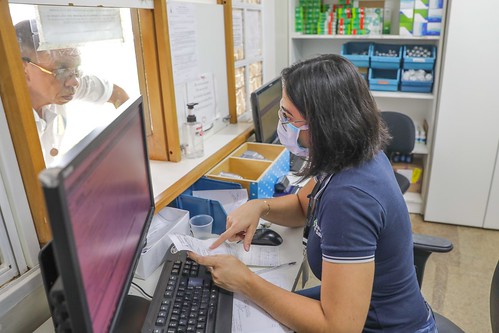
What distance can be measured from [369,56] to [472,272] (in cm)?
152

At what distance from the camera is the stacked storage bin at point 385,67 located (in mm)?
2744

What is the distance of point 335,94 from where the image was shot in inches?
37.2

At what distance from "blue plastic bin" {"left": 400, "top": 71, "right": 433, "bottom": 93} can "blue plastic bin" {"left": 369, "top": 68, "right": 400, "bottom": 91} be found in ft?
0.18

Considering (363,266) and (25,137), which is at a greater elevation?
(25,137)

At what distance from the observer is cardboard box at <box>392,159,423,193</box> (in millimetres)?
2957

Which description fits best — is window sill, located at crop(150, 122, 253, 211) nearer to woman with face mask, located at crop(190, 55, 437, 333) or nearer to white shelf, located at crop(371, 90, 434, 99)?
woman with face mask, located at crop(190, 55, 437, 333)

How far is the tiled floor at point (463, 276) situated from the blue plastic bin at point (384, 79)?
991mm

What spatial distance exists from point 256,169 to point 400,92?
1.61 metres

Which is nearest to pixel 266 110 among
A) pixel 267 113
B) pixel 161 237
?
pixel 267 113

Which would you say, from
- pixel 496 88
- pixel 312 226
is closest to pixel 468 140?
pixel 496 88

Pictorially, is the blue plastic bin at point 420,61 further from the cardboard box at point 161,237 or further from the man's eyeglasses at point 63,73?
the man's eyeglasses at point 63,73

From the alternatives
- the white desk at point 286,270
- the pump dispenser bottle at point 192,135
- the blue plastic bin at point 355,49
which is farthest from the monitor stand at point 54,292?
the blue plastic bin at point 355,49

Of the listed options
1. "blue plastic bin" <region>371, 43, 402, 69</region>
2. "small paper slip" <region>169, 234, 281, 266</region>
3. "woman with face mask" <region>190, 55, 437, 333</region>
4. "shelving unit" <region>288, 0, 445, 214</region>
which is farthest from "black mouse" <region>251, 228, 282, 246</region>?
"blue plastic bin" <region>371, 43, 402, 69</region>

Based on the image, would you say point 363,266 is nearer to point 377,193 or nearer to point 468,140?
point 377,193
